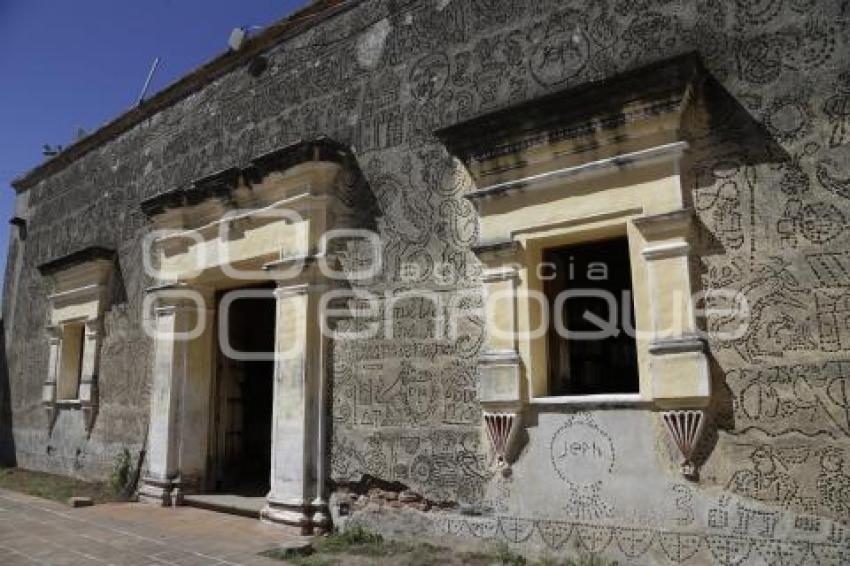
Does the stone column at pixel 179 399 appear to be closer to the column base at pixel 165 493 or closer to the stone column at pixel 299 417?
the column base at pixel 165 493

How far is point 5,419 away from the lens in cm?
1065

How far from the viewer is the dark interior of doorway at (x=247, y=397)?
718cm

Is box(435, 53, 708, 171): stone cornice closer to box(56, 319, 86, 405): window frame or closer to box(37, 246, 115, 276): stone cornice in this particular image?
box(37, 246, 115, 276): stone cornice

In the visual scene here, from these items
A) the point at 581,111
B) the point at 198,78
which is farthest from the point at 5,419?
the point at 581,111

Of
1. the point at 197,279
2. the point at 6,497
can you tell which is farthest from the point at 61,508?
the point at 197,279

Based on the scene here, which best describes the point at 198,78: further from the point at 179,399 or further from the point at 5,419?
the point at 5,419

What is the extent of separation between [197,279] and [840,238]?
5.52m

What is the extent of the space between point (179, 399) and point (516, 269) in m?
3.98

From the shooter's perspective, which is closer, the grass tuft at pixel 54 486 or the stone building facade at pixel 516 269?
the stone building facade at pixel 516 269

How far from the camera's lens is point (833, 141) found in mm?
3645

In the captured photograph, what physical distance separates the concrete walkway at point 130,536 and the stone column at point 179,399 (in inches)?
11.9

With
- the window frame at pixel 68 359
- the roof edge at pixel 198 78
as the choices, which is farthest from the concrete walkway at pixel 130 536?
the roof edge at pixel 198 78

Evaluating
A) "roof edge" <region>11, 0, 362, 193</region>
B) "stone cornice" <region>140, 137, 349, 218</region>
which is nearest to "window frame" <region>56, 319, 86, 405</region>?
"roof edge" <region>11, 0, 362, 193</region>

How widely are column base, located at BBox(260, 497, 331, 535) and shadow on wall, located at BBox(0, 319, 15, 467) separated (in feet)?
22.4
